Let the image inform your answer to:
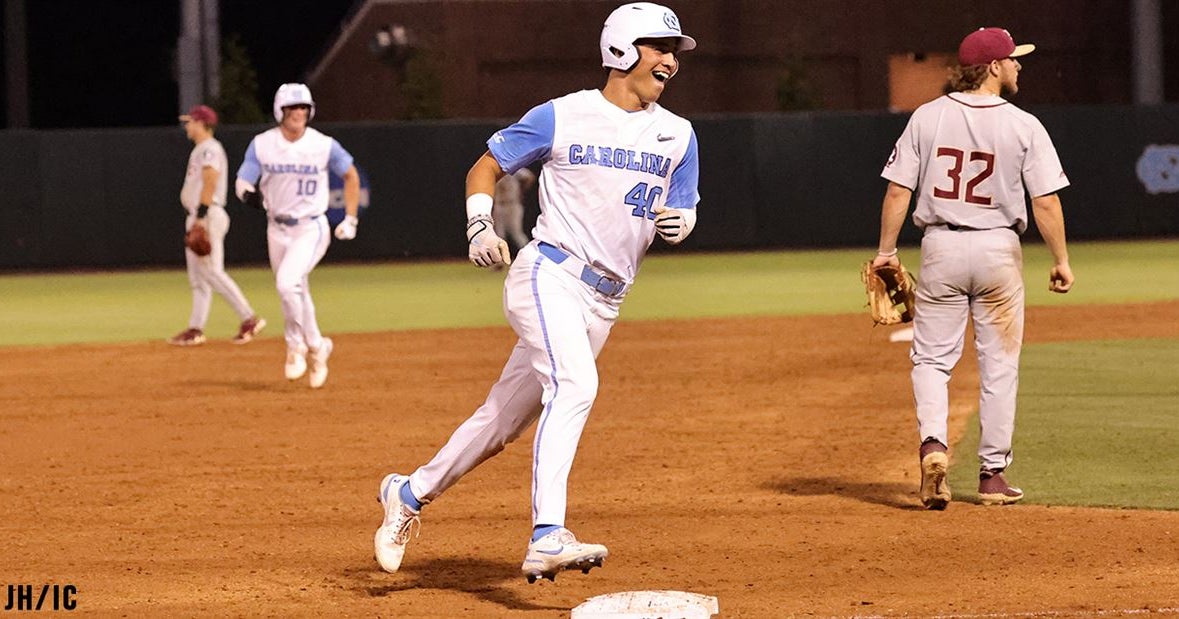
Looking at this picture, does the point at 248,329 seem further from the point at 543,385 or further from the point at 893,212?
the point at 543,385

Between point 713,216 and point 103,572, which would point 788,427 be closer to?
point 103,572

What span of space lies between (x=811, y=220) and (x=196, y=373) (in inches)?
607

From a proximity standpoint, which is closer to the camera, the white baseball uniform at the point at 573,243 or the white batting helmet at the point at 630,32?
the white baseball uniform at the point at 573,243

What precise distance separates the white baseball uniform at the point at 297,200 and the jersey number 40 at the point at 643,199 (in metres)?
7.01

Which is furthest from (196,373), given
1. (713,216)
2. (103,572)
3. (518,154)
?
(713,216)

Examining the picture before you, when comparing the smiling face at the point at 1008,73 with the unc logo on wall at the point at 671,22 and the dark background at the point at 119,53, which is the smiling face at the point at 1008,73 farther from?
the dark background at the point at 119,53

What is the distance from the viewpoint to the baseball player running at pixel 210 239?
16.4m

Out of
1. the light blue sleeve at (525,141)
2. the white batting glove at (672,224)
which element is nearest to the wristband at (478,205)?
the light blue sleeve at (525,141)

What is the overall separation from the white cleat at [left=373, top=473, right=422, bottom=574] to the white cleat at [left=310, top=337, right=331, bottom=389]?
6.61 metres

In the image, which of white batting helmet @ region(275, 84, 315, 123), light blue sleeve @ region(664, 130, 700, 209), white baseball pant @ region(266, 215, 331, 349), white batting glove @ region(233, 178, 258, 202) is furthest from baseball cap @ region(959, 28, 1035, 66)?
white batting glove @ region(233, 178, 258, 202)

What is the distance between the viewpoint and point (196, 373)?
1466cm

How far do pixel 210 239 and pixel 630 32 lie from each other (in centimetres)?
1067

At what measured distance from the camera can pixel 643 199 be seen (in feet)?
22.1

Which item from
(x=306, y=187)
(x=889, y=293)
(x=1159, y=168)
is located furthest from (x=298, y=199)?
(x=1159, y=168)
